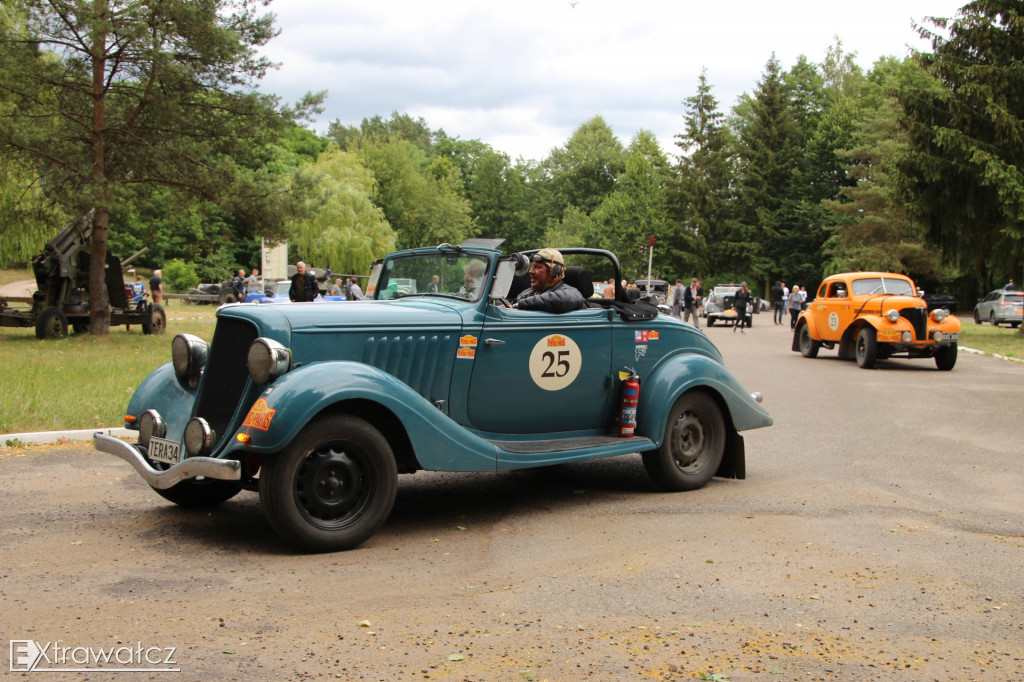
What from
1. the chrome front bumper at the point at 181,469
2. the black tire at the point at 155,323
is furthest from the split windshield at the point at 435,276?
the black tire at the point at 155,323

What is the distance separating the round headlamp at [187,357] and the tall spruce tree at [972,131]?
24.3 metres

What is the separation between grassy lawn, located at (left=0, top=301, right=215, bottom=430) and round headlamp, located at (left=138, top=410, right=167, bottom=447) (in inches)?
146

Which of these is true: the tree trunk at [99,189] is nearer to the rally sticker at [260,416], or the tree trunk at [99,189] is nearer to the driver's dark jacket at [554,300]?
the driver's dark jacket at [554,300]

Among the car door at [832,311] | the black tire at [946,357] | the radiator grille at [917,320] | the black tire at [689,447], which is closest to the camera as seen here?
the black tire at [689,447]

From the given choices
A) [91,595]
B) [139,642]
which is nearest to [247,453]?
[91,595]

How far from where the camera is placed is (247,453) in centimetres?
535

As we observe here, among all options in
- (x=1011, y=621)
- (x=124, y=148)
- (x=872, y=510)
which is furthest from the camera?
(x=124, y=148)

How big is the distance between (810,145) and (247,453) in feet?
226

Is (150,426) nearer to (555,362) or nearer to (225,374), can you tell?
(225,374)

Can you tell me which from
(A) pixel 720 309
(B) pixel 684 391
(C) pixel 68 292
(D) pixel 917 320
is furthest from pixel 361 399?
(A) pixel 720 309

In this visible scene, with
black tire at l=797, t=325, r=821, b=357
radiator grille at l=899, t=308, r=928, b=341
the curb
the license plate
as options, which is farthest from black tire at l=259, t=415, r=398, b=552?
black tire at l=797, t=325, r=821, b=357

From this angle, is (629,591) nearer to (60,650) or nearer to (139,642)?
(139,642)

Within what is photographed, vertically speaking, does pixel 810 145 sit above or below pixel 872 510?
above

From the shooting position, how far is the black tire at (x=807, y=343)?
68.8 ft
